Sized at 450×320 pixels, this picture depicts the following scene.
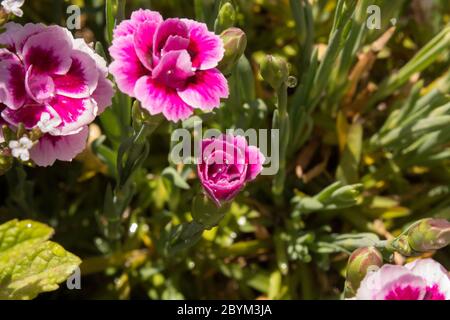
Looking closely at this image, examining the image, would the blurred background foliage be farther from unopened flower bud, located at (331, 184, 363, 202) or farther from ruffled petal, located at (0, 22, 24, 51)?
ruffled petal, located at (0, 22, 24, 51)

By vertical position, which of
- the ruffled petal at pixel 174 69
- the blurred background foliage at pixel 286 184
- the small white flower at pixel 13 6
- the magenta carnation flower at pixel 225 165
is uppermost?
the small white flower at pixel 13 6

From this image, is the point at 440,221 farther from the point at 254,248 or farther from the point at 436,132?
the point at 254,248

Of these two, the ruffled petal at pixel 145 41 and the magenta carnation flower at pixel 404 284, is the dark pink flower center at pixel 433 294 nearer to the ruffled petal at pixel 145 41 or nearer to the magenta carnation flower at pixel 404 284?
the magenta carnation flower at pixel 404 284

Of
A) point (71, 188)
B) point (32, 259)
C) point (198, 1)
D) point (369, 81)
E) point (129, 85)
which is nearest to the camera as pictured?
point (129, 85)

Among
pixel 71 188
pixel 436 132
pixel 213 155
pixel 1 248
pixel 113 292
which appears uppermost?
pixel 213 155

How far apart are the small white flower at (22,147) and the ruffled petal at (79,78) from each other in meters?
0.10

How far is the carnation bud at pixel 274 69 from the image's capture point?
0.99m

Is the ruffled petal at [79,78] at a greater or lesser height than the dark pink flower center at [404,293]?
greater

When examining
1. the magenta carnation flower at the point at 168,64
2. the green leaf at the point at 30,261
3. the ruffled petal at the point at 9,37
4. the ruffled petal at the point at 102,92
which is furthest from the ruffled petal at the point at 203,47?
the green leaf at the point at 30,261

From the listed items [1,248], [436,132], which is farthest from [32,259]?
[436,132]

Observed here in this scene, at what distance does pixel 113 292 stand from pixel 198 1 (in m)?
0.55

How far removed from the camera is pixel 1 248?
1.08 metres

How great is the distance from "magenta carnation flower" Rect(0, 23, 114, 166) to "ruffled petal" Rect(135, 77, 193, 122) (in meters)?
0.08

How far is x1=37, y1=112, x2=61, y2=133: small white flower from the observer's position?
2.86 ft
